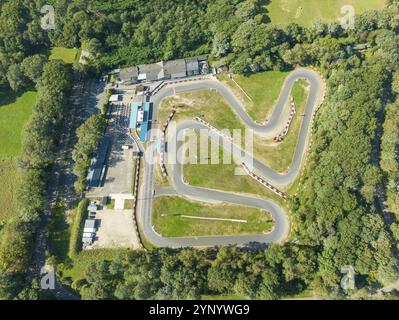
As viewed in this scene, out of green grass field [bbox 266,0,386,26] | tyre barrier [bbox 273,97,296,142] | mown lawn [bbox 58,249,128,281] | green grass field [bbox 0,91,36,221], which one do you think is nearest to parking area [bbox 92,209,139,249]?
mown lawn [bbox 58,249,128,281]

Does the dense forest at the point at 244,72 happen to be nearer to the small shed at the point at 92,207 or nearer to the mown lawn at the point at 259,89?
the mown lawn at the point at 259,89

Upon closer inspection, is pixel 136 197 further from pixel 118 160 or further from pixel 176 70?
pixel 176 70

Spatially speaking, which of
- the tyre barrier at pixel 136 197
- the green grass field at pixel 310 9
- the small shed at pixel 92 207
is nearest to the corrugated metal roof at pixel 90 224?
the small shed at pixel 92 207

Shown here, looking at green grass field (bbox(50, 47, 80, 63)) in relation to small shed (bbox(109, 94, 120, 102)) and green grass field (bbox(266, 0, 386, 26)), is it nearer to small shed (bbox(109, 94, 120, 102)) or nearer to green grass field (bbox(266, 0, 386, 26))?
small shed (bbox(109, 94, 120, 102))

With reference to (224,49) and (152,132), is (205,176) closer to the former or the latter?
(152,132)

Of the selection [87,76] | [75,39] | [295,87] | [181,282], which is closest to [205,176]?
[181,282]

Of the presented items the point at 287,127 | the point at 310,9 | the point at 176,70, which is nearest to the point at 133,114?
the point at 176,70
